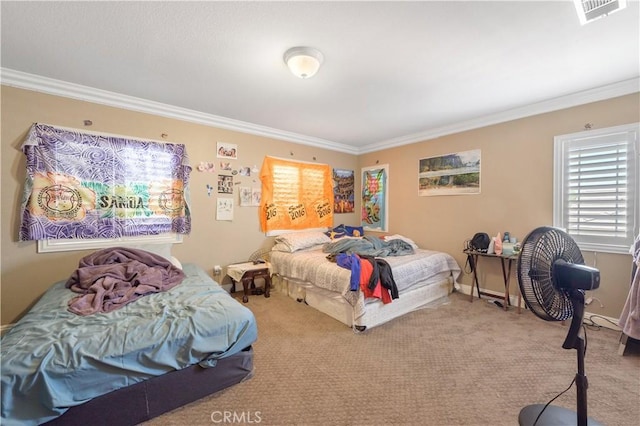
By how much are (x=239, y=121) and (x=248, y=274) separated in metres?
2.11

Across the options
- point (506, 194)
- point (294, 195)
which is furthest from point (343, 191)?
point (506, 194)

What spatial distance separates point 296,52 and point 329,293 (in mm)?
2327

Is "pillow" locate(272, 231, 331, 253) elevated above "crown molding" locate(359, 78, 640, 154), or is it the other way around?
"crown molding" locate(359, 78, 640, 154)

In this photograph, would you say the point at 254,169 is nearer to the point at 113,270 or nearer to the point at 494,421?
the point at 113,270

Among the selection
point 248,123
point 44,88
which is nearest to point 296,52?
point 248,123

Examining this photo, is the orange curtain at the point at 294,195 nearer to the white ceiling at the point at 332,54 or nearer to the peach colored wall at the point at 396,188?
the peach colored wall at the point at 396,188

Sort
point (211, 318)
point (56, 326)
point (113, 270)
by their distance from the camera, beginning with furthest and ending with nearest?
point (113, 270) < point (211, 318) < point (56, 326)

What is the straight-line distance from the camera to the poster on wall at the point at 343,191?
4969 mm

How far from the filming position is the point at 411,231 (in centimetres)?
438

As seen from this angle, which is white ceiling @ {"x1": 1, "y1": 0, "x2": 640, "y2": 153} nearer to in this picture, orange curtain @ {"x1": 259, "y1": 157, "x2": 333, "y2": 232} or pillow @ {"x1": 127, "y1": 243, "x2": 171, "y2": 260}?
orange curtain @ {"x1": 259, "y1": 157, "x2": 333, "y2": 232}

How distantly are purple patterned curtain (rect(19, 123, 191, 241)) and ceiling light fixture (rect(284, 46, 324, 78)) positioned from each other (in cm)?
198

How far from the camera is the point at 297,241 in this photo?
3852 millimetres

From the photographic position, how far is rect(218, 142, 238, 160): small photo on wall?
11.8ft

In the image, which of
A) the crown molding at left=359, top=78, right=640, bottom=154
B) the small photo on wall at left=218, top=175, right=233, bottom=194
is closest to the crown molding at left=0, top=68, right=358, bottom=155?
the small photo on wall at left=218, top=175, right=233, bottom=194
